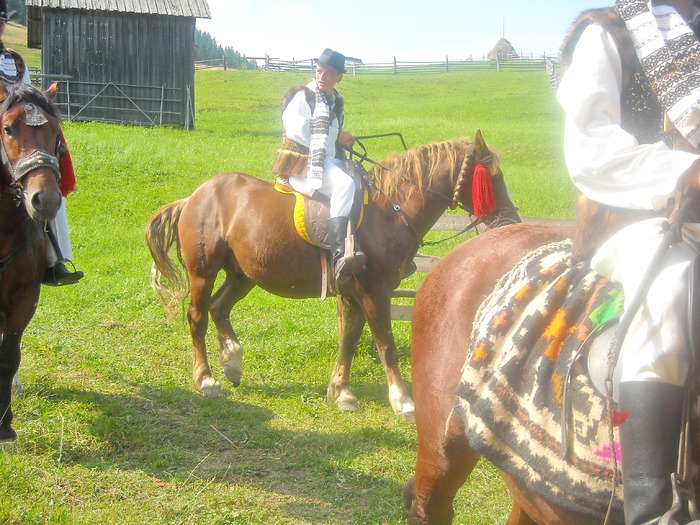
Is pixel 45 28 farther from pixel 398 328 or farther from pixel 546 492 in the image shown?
pixel 546 492

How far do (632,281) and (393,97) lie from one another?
37338 millimetres

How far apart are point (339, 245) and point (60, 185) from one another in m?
2.02

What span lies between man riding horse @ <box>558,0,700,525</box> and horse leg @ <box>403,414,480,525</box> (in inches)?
33.2

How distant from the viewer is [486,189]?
5812 mm

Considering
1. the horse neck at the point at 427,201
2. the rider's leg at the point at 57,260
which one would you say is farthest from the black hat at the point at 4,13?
the horse neck at the point at 427,201

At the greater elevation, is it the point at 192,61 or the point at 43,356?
the point at 192,61

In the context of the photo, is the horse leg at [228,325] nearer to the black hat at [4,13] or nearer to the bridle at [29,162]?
the bridle at [29,162]

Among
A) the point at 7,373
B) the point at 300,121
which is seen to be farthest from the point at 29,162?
the point at 300,121

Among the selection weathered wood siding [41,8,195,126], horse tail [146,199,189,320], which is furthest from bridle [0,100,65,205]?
weathered wood siding [41,8,195,126]

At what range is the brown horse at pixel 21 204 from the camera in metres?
3.99

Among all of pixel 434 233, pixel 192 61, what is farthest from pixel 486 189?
pixel 192 61

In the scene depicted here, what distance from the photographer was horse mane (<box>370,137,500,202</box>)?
19.4 feet

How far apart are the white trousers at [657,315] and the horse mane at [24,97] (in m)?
3.51

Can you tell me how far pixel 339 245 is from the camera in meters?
5.55
